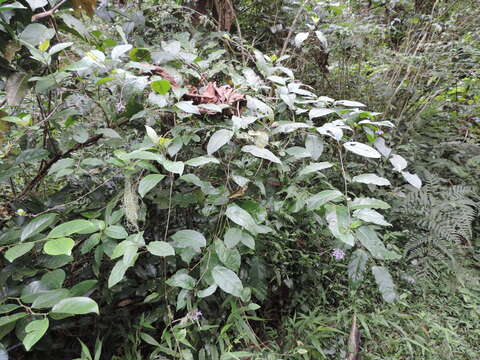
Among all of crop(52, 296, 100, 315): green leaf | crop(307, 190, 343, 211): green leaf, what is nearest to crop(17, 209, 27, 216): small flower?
crop(52, 296, 100, 315): green leaf

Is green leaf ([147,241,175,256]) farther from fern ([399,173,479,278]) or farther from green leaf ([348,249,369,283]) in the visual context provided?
fern ([399,173,479,278])

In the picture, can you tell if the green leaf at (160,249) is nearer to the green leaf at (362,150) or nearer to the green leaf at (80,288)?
the green leaf at (80,288)

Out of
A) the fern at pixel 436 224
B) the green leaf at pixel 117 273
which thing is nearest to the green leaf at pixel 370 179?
the green leaf at pixel 117 273

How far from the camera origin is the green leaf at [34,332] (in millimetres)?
426

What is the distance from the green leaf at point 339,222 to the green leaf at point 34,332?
50 centimetres

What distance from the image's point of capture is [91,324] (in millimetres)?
908

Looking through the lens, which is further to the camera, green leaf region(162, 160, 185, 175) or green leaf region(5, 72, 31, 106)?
green leaf region(5, 72, 31, 106)

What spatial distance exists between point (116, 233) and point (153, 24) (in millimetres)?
1076

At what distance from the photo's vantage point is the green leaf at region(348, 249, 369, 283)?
1.98 ft

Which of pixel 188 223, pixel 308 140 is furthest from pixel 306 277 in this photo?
pixel 308 140

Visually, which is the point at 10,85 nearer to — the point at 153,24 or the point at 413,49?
the point at 153,24

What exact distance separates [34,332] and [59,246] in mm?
130

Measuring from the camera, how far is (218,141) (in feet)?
1.94

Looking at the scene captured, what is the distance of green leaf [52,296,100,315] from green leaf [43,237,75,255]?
0.08m
